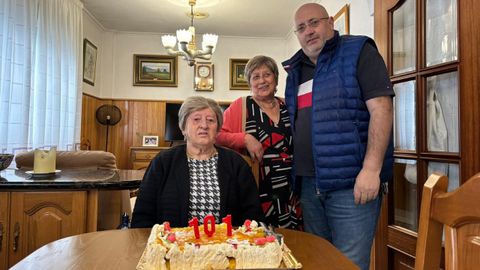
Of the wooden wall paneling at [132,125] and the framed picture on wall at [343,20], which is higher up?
the framed picture on wall at [343,20]

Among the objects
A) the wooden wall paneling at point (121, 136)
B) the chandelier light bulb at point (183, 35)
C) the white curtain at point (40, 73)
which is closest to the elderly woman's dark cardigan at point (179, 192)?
the white curtain at point (40, 73)

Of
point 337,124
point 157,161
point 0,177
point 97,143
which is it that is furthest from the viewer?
point 97,143

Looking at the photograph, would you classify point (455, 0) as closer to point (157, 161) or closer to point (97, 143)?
point (157, 161)

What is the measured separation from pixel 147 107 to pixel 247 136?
13.2ft

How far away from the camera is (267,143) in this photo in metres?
1.56

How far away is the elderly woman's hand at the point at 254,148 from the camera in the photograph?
1.49 metres

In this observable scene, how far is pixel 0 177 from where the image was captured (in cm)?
162

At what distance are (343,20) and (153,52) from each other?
3.20m

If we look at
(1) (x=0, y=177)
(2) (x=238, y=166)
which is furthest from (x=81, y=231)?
(2) (x=238, y=166)

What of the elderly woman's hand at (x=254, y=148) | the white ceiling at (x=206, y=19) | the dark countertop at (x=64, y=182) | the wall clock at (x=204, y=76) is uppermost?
the white ceiling at (x=206, y=19)

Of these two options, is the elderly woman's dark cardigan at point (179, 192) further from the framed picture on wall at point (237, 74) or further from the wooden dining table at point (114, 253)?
the framed picture on wall at point (237, 74)

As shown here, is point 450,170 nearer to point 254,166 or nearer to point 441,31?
point 441,31

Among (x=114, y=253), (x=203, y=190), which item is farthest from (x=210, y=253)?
(x=203, y=190)

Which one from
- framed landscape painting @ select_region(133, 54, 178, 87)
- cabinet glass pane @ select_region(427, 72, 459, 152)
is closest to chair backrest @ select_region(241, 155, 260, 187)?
cabinet glass pane @ select_region(427, 72, 459, 152)
